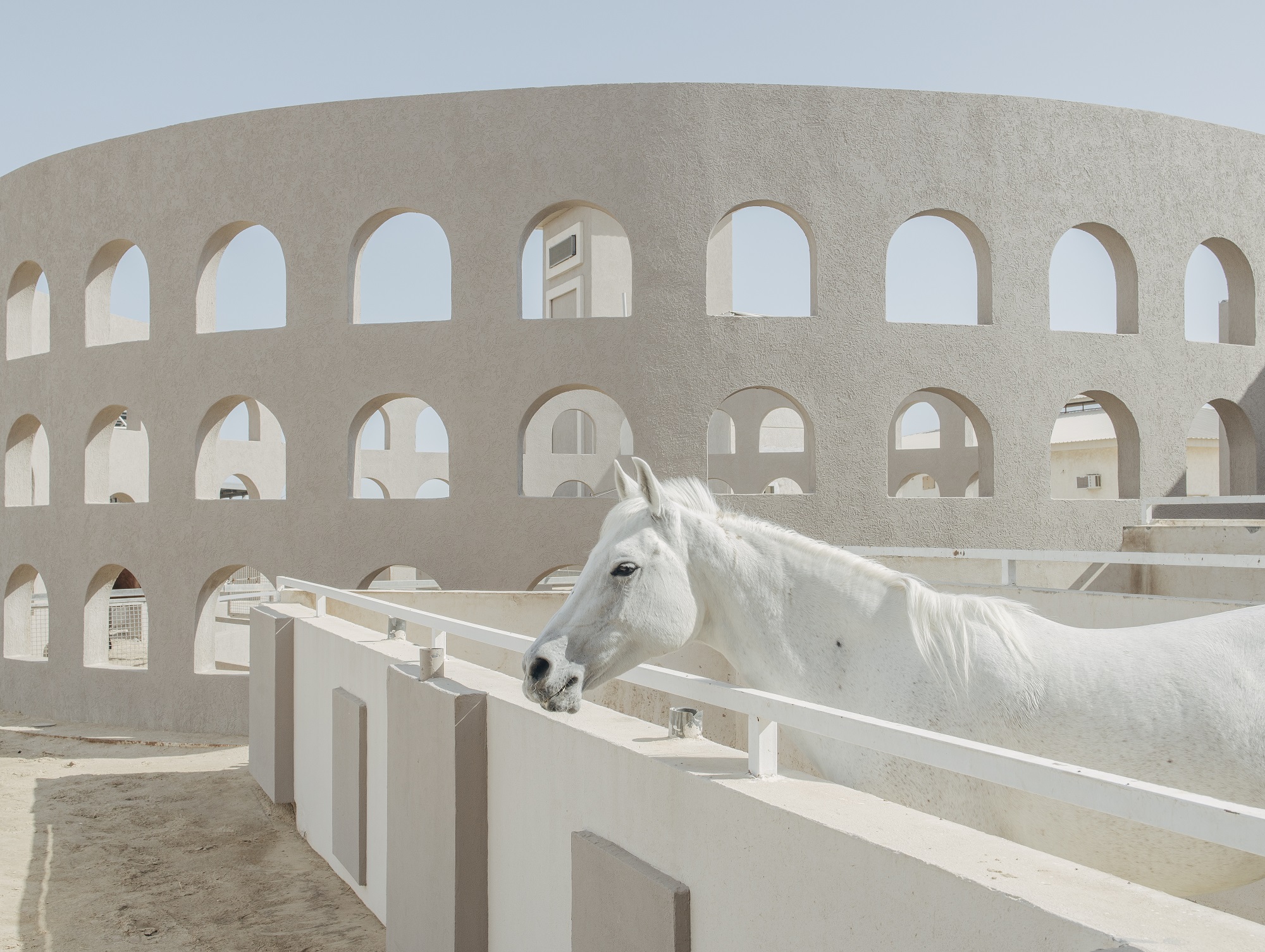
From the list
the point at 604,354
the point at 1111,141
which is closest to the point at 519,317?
the point at 604,354

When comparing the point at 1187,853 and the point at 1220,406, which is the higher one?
the point at 1220,406

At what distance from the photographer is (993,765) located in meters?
2.13

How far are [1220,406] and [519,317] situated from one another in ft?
36.9

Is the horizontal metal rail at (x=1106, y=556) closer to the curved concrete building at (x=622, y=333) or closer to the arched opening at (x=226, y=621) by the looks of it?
the curved concrete building at (x=622, y=333)

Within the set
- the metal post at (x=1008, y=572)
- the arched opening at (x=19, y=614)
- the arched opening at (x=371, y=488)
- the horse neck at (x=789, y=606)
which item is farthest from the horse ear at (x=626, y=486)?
the arched opening at (x=371, y=488)

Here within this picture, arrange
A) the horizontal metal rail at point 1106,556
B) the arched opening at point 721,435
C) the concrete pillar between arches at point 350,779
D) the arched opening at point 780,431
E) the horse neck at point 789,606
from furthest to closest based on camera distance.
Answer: the arched opening at point 780,431
the arched opening at point 721,435
the concrete pillar between arches at point 350,779
the horizontal metal rail at point 1106,556
the horse neck at point 789,606

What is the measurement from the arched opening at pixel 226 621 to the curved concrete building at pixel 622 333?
170 millimetres

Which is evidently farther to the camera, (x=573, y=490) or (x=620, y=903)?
(x=573, y=490)

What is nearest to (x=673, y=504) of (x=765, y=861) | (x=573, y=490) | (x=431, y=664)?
(x=765, y=861)

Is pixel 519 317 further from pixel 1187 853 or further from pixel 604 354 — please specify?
pixel 1187 853

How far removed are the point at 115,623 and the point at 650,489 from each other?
24.4m

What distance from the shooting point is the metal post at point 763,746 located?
287cm

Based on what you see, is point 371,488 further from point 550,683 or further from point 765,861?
point 765,861

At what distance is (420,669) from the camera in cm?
553
